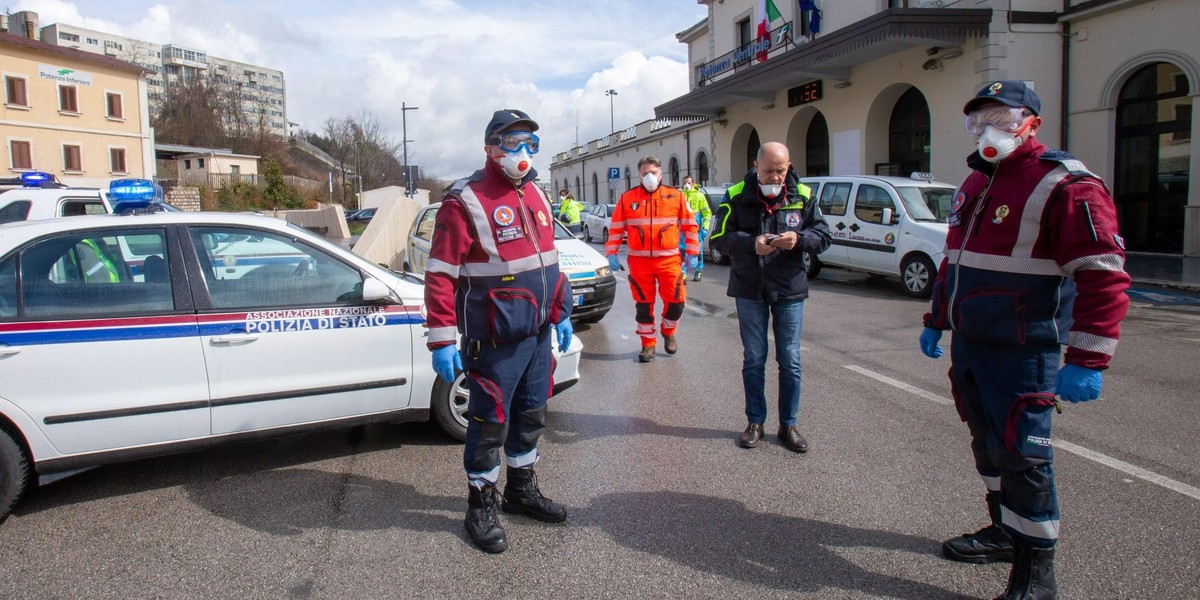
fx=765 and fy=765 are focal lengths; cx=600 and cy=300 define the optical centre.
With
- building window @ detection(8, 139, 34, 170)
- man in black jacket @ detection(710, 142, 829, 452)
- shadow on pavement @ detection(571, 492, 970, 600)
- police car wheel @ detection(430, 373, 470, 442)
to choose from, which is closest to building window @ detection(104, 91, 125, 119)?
building window @ detection(8, 139, 34, 170)

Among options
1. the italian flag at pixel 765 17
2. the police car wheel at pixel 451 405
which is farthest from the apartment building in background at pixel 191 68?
the police car wheel at pixel 451 405

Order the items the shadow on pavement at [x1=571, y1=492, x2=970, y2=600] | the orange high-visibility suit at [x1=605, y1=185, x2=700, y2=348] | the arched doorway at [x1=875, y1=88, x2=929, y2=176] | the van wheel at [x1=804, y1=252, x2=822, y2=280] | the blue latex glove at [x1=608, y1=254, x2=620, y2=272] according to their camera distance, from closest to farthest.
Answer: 1. the shadow on pavement at [x1=571, y1=492, x2=970, y2=600]
2. the orange high-visibility suit at [x1=605, y1=185, x2=700, y2=348]
3. the blue latex glove at [x1=608, y1=254, x2=620, y2=272]
4. the van wheel at [x1=804, y1=252, x2=822, y2=280]
5. the arched doorway at [x1=875, y1=88, x2=929, y2=176]

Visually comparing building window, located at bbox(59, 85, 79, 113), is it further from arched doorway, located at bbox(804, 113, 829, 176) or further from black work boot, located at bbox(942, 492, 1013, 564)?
black work boot, located at bbox(942, 492, 1013, 564)

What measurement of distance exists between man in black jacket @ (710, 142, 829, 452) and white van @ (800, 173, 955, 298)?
6914 millimetres

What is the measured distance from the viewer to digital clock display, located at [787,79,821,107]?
23031 mm

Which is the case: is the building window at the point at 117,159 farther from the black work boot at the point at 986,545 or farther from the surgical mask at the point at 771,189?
the black work boot at the point at 986,545

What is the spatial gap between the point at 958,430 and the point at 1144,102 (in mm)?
14901

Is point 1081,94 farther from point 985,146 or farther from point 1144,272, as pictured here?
point 985,146

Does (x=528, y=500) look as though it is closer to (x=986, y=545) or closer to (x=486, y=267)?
(x=486, y=267)

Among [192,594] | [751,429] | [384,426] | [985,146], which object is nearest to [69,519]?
[192,594]

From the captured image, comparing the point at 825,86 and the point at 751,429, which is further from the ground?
the point at 825,86

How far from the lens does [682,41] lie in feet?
115

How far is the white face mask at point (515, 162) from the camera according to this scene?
10.9ft

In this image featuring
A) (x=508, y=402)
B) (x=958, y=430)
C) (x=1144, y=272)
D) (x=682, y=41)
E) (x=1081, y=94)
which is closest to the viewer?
(x=508, y=402)
